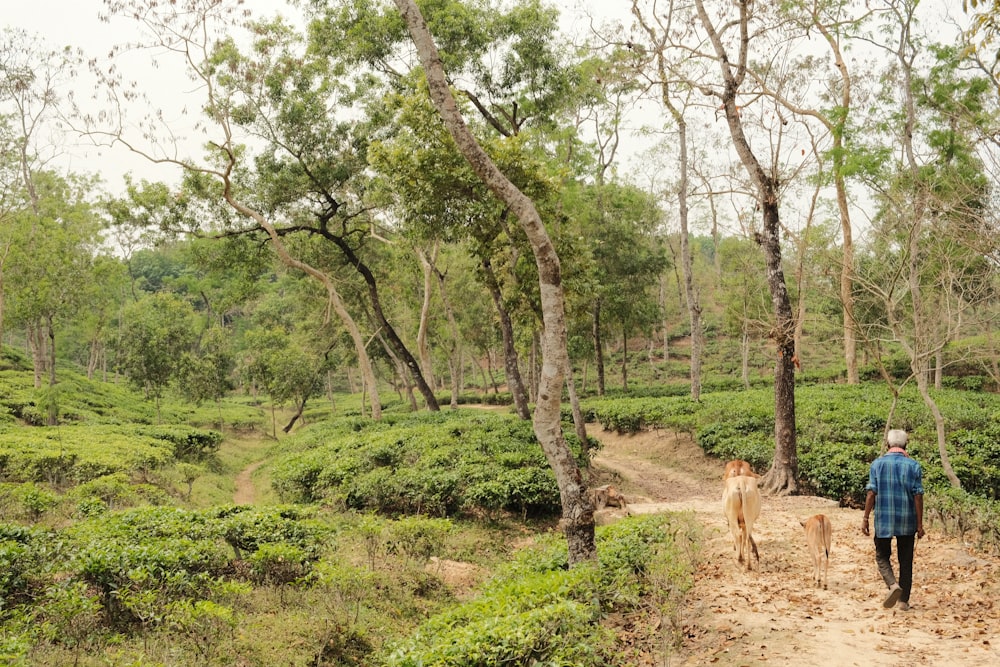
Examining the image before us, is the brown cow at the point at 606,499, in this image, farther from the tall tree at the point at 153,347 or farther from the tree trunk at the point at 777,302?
the tall tree at the point at 153,347

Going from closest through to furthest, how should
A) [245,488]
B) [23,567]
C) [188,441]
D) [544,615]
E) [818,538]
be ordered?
[544,615] → [23,567] → [818,538] → [245,488] → [188,441]

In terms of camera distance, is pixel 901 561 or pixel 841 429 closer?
pixel 901 561

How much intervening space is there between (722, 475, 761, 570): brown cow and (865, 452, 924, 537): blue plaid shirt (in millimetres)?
1279

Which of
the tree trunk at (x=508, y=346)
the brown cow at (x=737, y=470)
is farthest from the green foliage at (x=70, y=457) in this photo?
the brown cow at (x=737, y=470)

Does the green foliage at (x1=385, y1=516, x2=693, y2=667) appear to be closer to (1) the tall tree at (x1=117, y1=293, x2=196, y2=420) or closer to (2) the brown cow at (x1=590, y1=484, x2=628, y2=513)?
(2) the brown cow at (x1=590, y1=484, x2=628, y2=513)

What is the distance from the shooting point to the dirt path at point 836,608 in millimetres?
5199

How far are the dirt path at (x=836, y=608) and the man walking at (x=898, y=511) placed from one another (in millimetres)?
264

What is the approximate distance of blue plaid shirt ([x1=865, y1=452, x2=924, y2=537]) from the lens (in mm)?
6152

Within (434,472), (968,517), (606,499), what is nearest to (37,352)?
(434,472)

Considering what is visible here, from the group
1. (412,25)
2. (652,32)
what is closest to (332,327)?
(652,32)

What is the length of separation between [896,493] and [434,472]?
7.82 m

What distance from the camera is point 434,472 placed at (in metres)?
12.0

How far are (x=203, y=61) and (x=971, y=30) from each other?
20.2 meters

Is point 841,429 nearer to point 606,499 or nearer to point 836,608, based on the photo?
point 606,499
